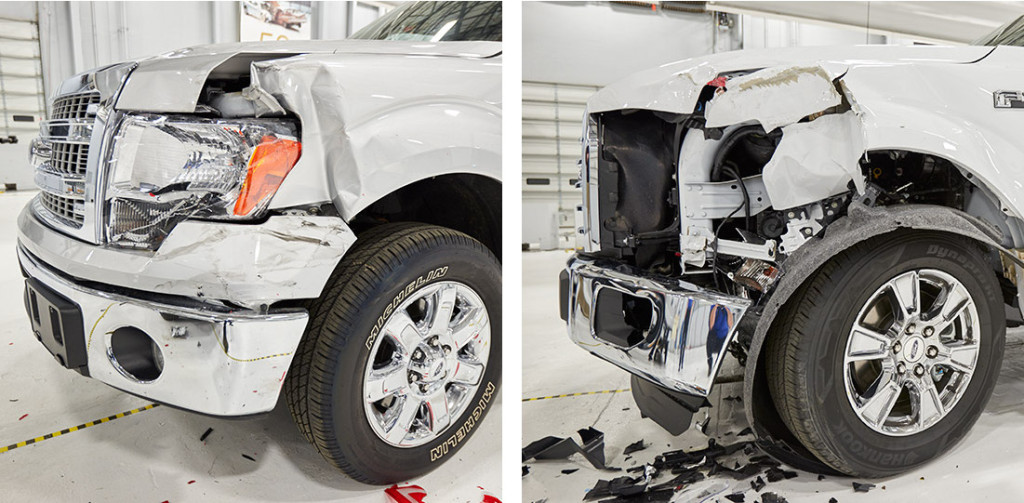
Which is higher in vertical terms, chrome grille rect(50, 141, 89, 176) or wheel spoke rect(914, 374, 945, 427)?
chrome grille rect(50, 141, 89, 176)

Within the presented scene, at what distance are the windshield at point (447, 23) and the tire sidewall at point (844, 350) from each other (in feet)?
4.24

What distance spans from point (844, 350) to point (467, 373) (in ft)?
3.51

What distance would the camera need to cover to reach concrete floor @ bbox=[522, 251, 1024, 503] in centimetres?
171

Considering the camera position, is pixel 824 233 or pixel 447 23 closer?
pixel 824 233

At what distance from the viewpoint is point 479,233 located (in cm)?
205

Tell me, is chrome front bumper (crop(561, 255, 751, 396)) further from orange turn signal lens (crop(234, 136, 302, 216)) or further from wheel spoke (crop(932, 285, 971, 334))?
orange turn signal lens (crop(234, 136, 302, 216))

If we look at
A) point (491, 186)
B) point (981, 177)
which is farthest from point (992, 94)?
point (491, 186)

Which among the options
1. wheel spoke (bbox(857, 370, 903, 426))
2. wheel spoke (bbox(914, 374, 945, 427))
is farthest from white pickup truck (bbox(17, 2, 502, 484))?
wheel spoke (bbox(914, 374, 945, 427))

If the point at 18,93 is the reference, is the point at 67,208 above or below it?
below

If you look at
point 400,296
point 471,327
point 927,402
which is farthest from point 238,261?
point 927,402

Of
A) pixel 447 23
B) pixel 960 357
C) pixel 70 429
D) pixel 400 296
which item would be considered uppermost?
pixel 447 23

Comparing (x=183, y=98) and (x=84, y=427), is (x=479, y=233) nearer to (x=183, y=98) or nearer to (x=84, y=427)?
(x=183, y=98)

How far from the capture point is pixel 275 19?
4.68 meters

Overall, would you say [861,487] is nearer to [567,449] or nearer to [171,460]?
[567,449]
